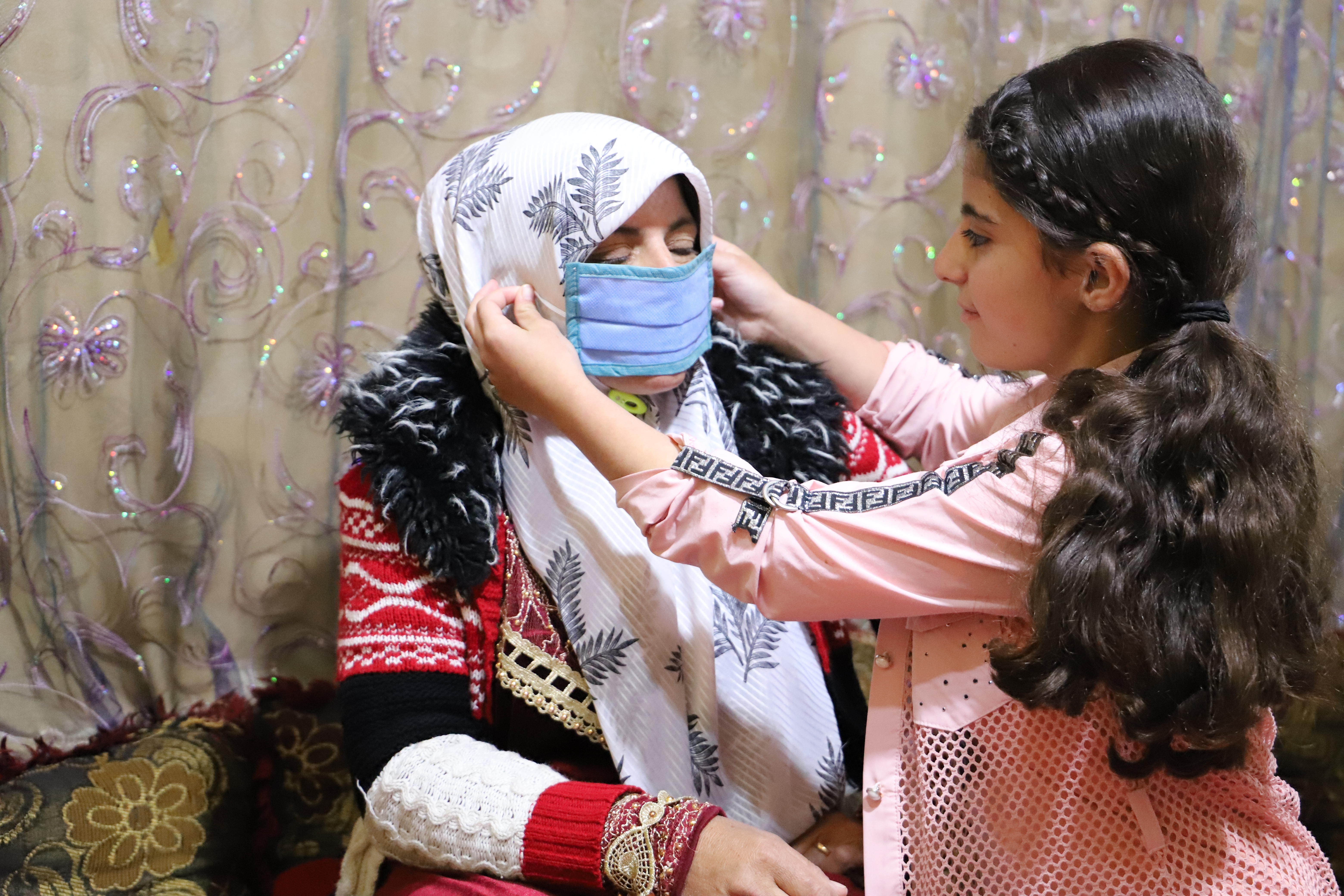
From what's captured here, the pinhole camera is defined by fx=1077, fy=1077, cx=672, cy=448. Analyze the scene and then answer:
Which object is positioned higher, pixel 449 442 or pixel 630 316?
pixel 630 316

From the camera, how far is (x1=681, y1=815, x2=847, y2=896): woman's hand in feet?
3.59

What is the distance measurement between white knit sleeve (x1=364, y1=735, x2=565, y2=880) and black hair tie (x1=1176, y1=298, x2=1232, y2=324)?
2.73 feet

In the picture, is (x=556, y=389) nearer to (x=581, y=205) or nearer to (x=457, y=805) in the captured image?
(x=581, y=205)

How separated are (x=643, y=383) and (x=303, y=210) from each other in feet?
2.17

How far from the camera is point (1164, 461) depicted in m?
1.02

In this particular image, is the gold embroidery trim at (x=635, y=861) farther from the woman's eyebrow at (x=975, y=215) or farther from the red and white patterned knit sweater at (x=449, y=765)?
the woman's eyebrow at (x=975, y=215)

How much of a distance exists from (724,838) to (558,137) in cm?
83

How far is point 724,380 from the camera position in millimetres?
1498

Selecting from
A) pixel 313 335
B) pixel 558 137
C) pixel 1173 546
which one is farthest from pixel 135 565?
pixel 1173 546

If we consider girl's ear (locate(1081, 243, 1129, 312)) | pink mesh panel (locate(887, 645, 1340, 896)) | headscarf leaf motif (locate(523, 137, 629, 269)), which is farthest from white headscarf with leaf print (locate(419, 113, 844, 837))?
girl's ear (locate(1081, 243, 1129, 312))

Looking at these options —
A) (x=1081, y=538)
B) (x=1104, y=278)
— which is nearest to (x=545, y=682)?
(x=1081, y=538)

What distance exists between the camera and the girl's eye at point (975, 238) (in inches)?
45.9

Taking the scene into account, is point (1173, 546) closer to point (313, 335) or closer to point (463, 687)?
point (463, 687)

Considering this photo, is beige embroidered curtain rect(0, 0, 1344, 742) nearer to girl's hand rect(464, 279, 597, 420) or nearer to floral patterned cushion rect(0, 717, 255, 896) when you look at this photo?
floral patterned cushion rect(0, 717, 255, 896)
